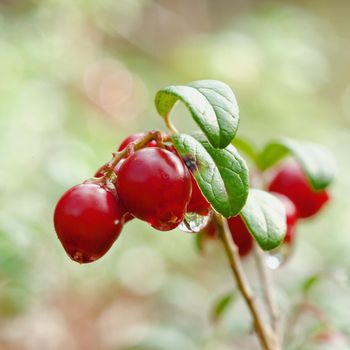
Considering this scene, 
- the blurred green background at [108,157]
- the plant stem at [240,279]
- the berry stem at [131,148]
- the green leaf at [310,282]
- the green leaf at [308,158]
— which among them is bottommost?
the plant stem at [240,279]

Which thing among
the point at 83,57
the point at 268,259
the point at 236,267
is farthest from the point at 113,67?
the point at 236,267

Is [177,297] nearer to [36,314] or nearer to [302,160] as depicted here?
[36,314]

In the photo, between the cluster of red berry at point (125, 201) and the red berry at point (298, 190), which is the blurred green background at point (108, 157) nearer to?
the red berry at point (298, 190)

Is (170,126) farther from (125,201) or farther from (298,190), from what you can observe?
(298,190)

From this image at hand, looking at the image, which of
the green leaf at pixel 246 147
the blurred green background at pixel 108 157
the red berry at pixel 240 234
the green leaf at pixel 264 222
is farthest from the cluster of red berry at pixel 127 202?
the blurred green background at pixel 108 157

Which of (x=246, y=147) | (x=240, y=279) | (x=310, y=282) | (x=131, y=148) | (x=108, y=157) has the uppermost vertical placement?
(x=108, y=157)

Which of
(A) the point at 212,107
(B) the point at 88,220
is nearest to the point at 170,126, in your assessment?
(A) the point at 212,107
